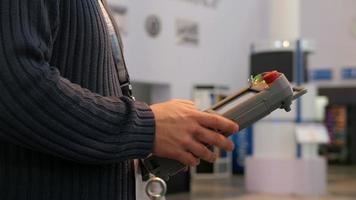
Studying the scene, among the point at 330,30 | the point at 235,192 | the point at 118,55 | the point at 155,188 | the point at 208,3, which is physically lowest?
the point at 235,192

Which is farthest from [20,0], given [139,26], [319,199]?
[139,26]

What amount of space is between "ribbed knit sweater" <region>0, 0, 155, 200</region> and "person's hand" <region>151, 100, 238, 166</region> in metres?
0.02

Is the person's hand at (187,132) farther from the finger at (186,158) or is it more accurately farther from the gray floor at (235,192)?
the gray floor at (235,192)

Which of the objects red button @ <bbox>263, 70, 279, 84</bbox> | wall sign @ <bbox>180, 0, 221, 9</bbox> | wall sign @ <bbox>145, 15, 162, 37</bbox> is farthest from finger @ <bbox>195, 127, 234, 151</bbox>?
wall sign @ <bbox>180, 0, 221, 9</bbox>

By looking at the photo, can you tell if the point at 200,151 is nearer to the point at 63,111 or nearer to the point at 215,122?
the point at 215,122

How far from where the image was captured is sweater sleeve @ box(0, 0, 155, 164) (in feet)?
2.77

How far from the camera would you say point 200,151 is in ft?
3.15

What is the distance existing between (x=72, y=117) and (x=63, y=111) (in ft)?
0.06

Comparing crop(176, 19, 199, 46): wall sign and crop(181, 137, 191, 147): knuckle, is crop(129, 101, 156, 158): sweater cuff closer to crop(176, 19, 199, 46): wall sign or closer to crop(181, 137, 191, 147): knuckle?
crop(181, 137, 191, 147): knuckle

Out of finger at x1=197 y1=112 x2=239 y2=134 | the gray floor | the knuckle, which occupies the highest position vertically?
finger at x1=197 y1=112 x2=239 y2=134

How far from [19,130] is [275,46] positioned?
894 cm

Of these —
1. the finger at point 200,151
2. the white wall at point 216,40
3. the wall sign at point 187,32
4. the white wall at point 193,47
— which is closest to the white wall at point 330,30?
the white wall at point 216,40

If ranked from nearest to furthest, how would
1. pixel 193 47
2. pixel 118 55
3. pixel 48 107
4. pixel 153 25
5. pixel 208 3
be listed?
pixel 48 107, pixel 118 55, pixel 153 25, pixel 193 47, pixel 208 3

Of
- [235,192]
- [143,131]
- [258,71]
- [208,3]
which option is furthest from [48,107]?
[208,3]
